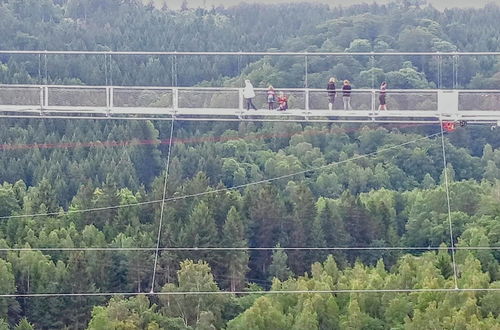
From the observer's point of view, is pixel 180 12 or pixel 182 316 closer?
pixel 182 316

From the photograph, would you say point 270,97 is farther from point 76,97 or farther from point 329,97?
point 76,97

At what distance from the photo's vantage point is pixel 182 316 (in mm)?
74750

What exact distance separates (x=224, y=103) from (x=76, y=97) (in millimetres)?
3059

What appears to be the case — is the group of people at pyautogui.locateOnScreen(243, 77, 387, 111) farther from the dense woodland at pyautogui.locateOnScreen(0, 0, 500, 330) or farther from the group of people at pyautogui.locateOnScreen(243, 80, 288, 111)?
the dense woodland at pyautogui.locateOnScreen(0, 0, 500, 330)

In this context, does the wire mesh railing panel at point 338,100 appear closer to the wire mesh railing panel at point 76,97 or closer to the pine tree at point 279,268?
the wire mesh railing panel at point 76,97

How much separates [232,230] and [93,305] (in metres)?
14.3

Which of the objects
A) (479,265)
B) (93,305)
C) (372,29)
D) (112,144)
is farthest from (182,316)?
(372,29)

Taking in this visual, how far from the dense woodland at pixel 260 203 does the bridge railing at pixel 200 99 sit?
25.6ft

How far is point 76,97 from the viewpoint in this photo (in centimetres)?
3806

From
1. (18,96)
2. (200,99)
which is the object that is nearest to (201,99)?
(200,99)

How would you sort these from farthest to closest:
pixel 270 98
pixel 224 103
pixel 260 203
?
pixel 260 203
pixel 224 103
pixel 270 98

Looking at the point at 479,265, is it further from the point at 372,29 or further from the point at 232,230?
the point at 372,29

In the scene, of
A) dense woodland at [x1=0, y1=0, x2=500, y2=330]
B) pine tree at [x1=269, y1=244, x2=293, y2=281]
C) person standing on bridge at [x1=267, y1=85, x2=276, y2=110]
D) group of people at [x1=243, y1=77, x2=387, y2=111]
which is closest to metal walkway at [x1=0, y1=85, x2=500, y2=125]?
group of people at [x1=243, y1=77, x2=387, y2=111]

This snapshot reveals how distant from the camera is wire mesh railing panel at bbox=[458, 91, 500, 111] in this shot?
37.3 metres
